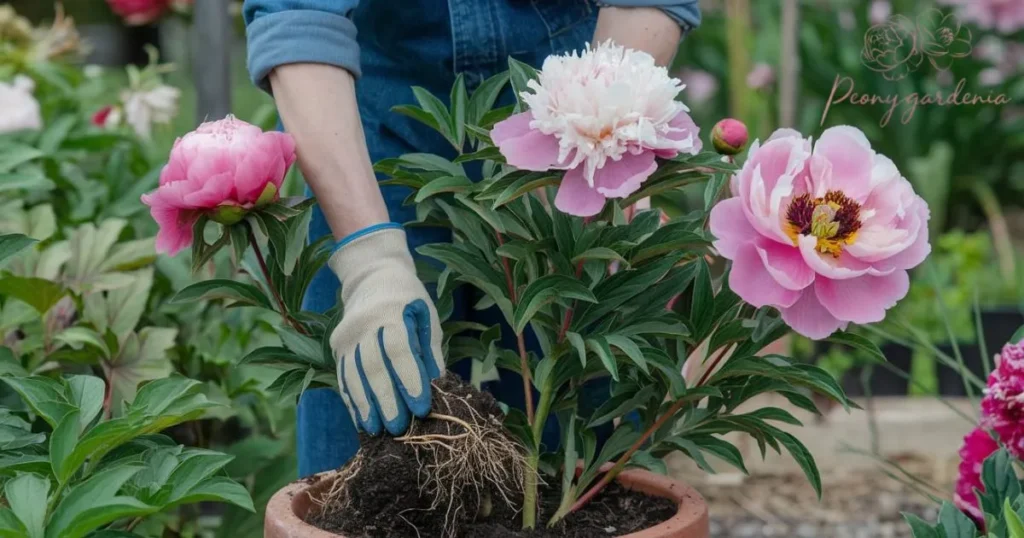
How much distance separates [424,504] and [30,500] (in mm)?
397

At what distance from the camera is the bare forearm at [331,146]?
1.36 m

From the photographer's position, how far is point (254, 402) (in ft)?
7.33

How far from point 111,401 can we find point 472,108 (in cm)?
85

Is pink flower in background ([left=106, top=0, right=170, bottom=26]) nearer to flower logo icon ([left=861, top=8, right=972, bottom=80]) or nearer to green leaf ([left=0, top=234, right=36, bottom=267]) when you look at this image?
green leaf ([left=0, top=234, right=36, bottom=267])

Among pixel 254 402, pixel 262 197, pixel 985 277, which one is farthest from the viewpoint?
pixel 985 277

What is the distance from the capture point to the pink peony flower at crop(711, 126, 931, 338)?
1.15 metres

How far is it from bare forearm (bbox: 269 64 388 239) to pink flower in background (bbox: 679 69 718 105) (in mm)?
4008

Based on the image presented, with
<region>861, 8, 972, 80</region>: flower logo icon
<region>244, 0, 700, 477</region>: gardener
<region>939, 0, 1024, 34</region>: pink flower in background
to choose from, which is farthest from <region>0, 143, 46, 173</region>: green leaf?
<region>939, 0, 1024, 34</region>: pink flower in background

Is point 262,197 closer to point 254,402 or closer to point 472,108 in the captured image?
point 472,108

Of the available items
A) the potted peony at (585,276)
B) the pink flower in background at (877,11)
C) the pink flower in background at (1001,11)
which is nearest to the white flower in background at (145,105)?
the potted peony at (585,276)

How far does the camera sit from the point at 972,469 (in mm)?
1453

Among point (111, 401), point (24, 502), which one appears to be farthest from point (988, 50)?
point (24, 502)

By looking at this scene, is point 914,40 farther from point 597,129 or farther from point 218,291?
point 218,291

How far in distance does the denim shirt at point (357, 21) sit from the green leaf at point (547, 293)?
0.37 meters
